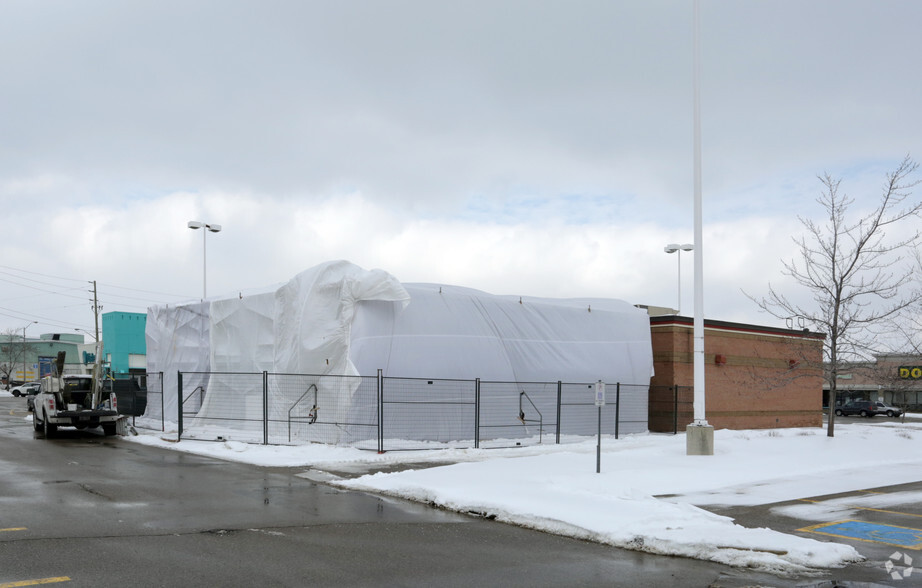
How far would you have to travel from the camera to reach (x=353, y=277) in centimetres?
2073

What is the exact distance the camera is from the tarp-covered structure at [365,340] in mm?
20828

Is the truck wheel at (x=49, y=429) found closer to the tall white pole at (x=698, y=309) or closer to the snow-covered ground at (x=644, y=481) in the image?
the snow-covered ground at (x=644, y=481)

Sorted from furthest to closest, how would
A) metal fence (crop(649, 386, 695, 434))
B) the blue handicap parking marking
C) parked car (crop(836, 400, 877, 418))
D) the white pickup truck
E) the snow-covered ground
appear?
parked car (crop(836, 400, 877, 418)) → metal fence (crop(649, 386, 695, 434)) → the white pickup truck → the blue handicap parking marking → the snow-covered ground

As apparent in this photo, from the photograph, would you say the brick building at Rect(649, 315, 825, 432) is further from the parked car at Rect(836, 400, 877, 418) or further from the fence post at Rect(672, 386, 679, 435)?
the parked car at Rect(836, 400, 877, 418)

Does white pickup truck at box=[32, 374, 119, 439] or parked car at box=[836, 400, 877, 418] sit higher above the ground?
white pickup truck at box=[32, 374, 119, 439]

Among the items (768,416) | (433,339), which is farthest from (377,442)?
(768,416)

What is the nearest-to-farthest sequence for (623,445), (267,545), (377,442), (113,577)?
(113,577)
(267,545)
(377,442)
(623,445)

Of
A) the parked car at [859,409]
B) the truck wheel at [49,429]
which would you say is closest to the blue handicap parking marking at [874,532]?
the truck wheel at [49,429]

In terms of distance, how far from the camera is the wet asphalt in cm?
726

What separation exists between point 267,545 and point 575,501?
16.0ft

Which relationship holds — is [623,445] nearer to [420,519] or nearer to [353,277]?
[353,277]

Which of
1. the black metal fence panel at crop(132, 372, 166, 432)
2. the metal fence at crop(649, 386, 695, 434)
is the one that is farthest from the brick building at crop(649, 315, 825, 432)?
the black metal fence panel at crop(132, 372, 166, 432)

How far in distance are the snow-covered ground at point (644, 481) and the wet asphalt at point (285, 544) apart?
0.40m

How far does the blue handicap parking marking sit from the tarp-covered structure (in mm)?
12258
